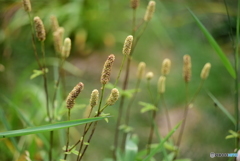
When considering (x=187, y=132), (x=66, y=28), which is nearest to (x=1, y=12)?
(x=66, y=28)

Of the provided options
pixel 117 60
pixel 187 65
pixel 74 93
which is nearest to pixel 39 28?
pixel 74 93

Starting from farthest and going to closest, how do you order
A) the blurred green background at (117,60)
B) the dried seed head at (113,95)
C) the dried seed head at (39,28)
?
1. the blurred green background at (117,60)
2. the dried seed head at (39,28)
3. the dried seed head at (113,95)

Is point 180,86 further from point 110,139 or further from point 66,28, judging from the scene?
point 66,28

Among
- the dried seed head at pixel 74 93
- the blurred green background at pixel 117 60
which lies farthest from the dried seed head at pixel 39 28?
the blurred green background at pixel 117 60

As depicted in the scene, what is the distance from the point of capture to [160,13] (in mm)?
2361

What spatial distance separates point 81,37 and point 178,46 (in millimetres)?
567

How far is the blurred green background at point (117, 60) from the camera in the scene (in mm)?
1248

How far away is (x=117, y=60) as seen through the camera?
187 cm

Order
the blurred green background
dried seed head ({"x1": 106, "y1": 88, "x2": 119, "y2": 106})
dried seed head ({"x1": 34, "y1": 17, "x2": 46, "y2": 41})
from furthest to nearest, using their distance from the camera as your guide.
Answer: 1. the blurred green background
2. dried seed head ({"x1": 34, "y1": 17, "x2": 46, "y2": 41})
3. dried seed head ({"x1": 106, "y1": 88, "x2": 119, "y2": 106})

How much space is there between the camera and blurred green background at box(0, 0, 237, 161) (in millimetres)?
1248

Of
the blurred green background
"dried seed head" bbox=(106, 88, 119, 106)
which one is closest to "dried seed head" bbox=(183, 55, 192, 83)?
"dried seed head" bbox=(106, 88, 119, 106)

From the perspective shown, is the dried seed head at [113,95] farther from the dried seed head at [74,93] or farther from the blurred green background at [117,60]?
the blurred green background at [117,60]

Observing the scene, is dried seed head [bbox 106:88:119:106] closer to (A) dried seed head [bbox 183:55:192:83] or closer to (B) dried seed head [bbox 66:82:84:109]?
(B) dried seed head [bbox 66:82:84:109]

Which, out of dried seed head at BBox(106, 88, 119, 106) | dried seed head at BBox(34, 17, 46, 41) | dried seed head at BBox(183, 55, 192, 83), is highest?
dried seed head at BBox(34, 17, 46, 41)
